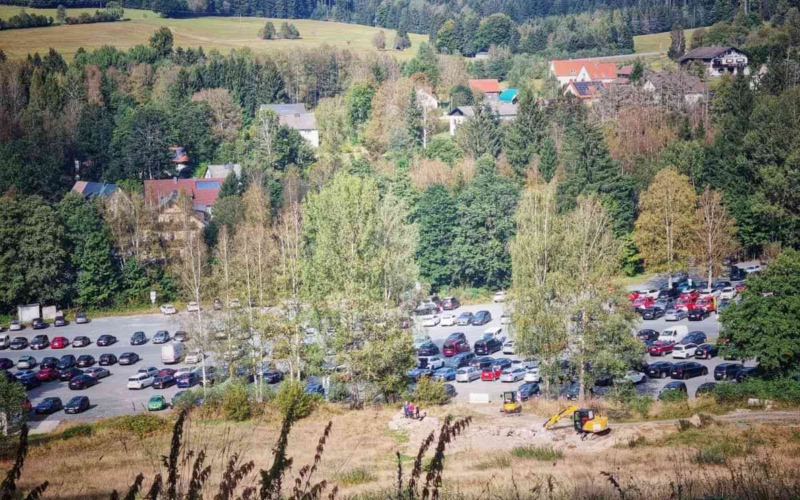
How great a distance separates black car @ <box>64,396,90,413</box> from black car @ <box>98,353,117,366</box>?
17.8ft

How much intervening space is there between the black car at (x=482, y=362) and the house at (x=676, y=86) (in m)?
39.1

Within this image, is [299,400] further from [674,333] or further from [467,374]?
[674,333]

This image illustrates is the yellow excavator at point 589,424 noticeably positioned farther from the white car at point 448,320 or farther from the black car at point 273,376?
the white car at point 448,320

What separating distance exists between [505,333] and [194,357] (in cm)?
1368

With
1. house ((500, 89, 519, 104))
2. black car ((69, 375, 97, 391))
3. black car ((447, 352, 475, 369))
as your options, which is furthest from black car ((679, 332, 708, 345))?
house ((500, 89, 519, 104))

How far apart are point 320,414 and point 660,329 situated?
728 inches

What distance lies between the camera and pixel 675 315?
117 feet

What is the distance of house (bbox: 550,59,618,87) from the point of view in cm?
8612

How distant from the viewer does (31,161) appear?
52000mm

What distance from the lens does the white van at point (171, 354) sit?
3462 centimetres

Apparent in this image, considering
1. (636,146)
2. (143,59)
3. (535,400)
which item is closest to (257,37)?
(143,59)

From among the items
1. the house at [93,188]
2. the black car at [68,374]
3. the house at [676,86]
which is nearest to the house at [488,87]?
the house at [676,86]

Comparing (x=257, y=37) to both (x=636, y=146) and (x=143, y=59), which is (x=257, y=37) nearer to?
(x=143, y=59)

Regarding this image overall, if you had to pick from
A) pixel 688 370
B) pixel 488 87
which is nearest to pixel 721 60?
pixel 488 87
